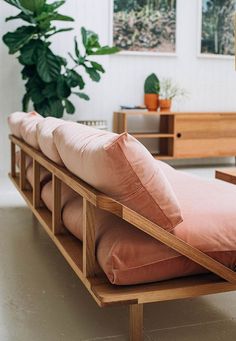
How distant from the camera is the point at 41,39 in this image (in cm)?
574

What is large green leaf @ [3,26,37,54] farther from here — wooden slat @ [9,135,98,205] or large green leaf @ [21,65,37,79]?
wooden slat @ [9,135,98,205]

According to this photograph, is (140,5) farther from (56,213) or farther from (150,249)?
(150,249)

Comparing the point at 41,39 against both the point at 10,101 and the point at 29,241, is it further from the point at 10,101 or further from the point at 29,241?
the point at 29,241

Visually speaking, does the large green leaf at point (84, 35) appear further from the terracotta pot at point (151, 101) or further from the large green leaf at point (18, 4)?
the terracotta pot at point (151, 101)

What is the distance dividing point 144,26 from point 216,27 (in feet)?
3.31

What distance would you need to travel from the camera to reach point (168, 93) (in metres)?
6.47

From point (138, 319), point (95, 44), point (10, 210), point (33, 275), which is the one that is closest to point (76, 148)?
point (138, 319)

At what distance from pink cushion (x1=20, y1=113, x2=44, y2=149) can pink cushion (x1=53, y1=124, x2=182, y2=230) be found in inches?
43.4

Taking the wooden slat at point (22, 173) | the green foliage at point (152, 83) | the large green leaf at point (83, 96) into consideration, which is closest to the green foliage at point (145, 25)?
the green foliage at point (152, 83)

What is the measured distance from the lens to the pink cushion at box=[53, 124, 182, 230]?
160 cm

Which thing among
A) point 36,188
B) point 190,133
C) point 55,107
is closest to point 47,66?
point 55,107

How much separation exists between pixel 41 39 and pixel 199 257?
452 centimetres

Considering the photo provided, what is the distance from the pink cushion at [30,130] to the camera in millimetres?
2873

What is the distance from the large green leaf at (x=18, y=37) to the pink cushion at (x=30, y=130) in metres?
2.22
